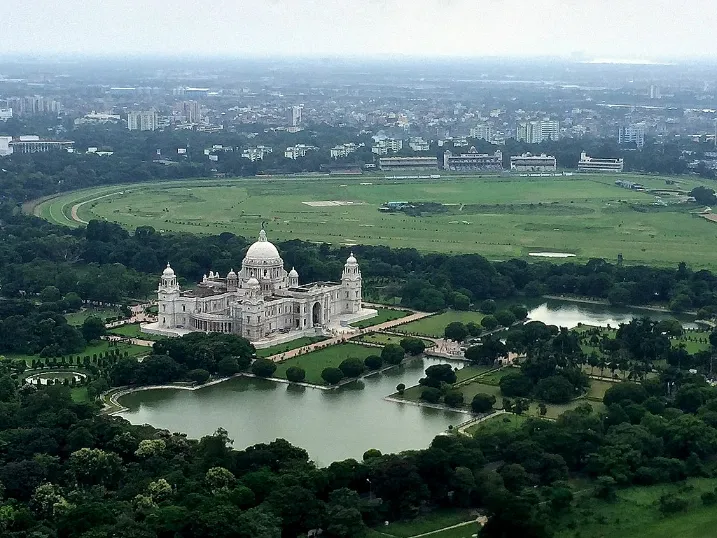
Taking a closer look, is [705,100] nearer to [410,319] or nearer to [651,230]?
[651,230]

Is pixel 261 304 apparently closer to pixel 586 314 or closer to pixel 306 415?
pixel 306 415

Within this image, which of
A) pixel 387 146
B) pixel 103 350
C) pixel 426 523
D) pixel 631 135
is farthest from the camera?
pixel 631 135

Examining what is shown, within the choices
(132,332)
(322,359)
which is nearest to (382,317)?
(322,359)

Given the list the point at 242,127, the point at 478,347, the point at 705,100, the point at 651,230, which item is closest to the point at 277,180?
the point at 651,230

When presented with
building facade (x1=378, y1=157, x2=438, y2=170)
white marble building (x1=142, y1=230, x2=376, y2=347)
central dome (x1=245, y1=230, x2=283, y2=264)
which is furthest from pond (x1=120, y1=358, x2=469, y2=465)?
building facade (x1=378, y1=157, x2=438, y2=170)

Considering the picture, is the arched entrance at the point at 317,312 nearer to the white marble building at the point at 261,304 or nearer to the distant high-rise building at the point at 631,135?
the white marble building at the point at 261,304

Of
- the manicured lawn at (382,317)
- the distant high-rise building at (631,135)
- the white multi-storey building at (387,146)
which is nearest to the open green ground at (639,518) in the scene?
the manicured lawn at (382,317)
